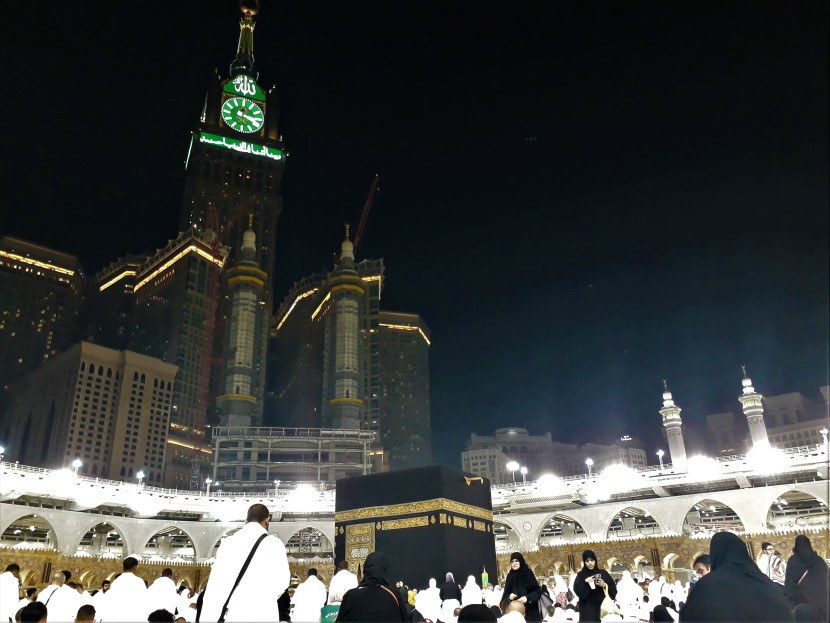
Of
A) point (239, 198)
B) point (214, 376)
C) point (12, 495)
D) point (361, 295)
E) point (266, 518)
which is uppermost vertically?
point (239, 198)

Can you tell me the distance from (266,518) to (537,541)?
3608cm

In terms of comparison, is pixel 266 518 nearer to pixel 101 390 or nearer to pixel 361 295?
pixel 101 390

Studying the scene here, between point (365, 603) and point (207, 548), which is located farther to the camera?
point (207, 548)

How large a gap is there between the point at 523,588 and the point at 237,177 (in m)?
79.7

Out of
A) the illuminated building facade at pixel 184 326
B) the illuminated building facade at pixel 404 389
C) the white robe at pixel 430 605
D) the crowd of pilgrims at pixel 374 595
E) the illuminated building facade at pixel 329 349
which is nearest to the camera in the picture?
the crowd of pilgrims at pixel 374 595

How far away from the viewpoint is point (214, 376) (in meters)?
75.2

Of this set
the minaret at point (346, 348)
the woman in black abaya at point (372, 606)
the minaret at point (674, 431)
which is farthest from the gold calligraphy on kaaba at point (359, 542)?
the minaret at point (346, 348)

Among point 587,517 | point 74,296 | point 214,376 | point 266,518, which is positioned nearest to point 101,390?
point 214,376

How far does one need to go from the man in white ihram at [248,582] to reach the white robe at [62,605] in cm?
468

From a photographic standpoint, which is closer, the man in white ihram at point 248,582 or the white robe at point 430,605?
the man in white ihram at point 248,582

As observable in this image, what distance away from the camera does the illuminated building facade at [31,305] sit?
70625mm

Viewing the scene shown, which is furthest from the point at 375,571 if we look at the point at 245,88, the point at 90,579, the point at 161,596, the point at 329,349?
the point at 245,88

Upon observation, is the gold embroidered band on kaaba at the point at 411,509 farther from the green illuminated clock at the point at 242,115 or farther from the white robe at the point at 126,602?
the green illuminated clock at the point at 242,115

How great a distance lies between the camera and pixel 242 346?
63.3 m
